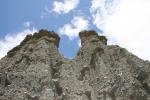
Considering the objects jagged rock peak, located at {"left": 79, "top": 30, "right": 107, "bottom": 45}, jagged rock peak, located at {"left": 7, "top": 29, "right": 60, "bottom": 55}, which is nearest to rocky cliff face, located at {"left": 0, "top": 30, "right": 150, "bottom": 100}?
jagged rock peak, located at {"left": 7, "top": 29, "right": 60, "bottom": 55}

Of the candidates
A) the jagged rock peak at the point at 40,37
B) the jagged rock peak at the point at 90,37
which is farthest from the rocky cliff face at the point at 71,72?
the jagged rock peak at the point at 90,37

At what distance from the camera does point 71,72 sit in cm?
3919

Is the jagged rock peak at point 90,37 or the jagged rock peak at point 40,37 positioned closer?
the jagged rock peak at point 40,37

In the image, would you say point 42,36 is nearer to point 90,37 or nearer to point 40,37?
point 40,37

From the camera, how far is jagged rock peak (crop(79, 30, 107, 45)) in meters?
47.2

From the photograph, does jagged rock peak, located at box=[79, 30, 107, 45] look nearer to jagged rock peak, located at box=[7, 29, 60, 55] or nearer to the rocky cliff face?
the rocky cliff face

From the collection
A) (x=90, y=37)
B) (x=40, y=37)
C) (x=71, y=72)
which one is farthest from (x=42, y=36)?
(x=71, y=72)

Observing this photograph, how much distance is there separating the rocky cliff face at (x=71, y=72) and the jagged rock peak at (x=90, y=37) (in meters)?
0.14

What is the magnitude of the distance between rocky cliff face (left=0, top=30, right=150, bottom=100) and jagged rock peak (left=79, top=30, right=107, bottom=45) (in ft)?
0.46

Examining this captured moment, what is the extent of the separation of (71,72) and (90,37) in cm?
991

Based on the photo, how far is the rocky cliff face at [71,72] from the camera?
34344 mm

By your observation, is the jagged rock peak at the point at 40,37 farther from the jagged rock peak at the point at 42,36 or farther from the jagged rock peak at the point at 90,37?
the jagged rock peak at the point at 90,37

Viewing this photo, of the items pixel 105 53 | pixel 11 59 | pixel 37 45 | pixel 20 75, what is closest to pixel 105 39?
pixel 105 53

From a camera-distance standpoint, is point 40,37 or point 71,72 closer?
point 71,72
